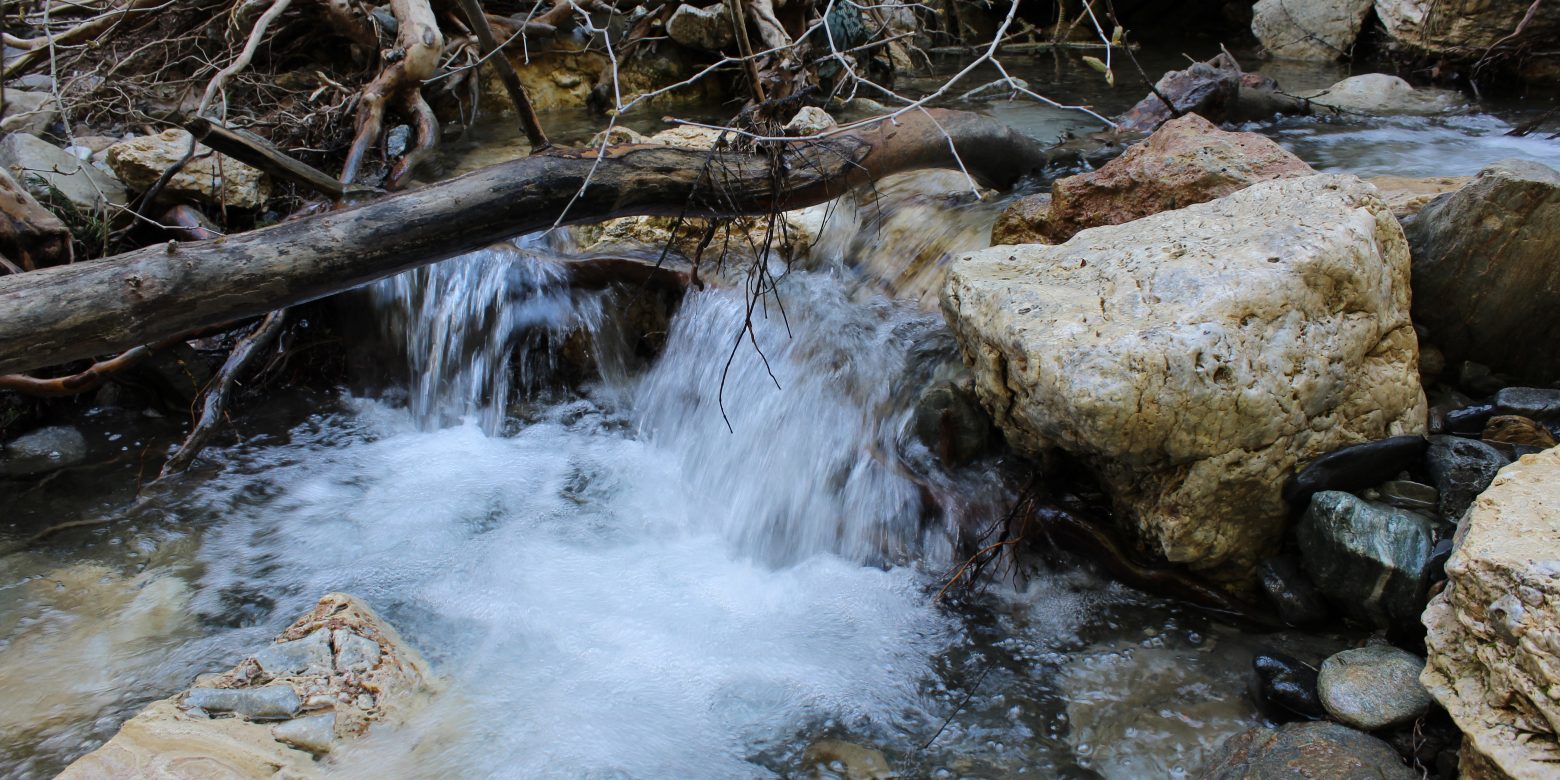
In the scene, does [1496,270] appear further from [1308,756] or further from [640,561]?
[640,561]

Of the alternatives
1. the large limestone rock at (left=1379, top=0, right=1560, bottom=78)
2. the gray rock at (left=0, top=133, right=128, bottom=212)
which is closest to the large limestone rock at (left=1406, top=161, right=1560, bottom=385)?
the large limestone rock at (left=1379, top=0, right=1560, bottom=78)

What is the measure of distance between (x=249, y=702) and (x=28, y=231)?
3454 millimetres

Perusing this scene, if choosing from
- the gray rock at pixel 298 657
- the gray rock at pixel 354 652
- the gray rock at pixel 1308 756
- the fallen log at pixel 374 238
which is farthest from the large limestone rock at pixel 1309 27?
the gray rock at pixel 298 657

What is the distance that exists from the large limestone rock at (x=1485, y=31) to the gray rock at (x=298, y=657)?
9092 mm

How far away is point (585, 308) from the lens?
5.15 meters

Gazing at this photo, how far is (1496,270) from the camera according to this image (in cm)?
330

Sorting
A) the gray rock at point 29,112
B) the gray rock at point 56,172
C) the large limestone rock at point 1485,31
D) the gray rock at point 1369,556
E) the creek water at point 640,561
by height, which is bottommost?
the creek water at point 640,561

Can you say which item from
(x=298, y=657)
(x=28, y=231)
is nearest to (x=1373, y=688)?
(x=298, y=657)

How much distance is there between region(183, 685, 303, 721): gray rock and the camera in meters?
2.56

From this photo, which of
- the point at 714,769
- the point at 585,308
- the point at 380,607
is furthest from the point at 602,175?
the point at 714,769

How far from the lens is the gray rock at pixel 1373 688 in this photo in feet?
8.21

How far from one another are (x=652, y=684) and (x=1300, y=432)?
2319 millimetres

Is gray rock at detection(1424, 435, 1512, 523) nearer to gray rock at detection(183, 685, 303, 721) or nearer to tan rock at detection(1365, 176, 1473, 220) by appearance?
tan rock at detection(1365, 176, 1473, 220)

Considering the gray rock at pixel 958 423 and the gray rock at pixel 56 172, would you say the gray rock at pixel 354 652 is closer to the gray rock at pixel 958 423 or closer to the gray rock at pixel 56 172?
the gray rock at pixel 958 423
